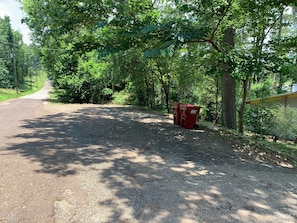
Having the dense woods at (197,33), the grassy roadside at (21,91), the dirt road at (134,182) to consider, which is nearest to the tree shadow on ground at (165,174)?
the dirt road at (134,182)

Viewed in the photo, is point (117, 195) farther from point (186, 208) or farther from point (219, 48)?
point (219, 48)

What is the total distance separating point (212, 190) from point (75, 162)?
255 cm

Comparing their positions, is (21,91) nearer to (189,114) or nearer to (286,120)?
(189,114)

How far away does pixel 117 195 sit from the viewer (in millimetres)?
3379

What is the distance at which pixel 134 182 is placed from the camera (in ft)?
12.7

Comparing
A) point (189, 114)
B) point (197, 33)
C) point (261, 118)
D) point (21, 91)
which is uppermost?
point (197, 33)

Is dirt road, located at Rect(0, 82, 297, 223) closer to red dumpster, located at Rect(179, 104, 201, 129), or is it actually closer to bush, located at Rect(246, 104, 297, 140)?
red dumpster, located at Rect(179, 104, 201, 129)

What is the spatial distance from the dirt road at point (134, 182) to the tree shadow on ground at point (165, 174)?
13mm

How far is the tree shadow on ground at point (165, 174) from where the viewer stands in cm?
303

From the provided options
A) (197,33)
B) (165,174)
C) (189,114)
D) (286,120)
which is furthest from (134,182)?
(286,120)

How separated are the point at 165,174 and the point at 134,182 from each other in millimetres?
681

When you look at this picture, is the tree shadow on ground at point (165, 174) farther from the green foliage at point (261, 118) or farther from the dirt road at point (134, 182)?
the green foliage at point (261, 118)

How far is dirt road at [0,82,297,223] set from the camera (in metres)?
2.94

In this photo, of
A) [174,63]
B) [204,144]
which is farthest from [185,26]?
[174,63]
